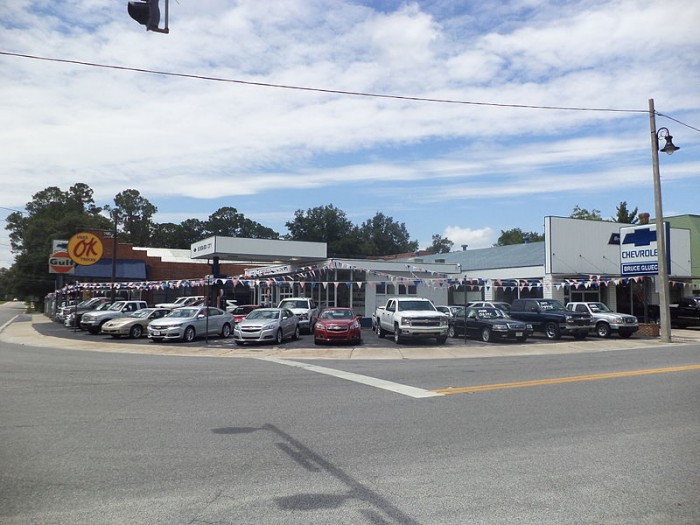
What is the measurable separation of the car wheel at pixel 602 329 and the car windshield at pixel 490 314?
526 cm

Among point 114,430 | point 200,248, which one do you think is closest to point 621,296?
point 200,248

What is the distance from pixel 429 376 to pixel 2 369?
10.3 meters

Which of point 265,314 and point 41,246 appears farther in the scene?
point 41,246

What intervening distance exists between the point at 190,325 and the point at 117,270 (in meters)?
32.6

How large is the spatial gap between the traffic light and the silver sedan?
15.0 meters

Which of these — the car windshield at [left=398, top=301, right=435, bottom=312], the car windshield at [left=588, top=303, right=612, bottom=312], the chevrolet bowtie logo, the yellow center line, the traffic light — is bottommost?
the yellow center line

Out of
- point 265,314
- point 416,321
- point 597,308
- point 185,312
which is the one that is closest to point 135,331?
point 185,312

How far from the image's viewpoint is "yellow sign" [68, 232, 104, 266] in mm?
28531

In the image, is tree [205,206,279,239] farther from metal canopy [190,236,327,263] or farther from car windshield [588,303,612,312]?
car windshield [588,303,612,312]

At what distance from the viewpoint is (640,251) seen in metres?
29.6

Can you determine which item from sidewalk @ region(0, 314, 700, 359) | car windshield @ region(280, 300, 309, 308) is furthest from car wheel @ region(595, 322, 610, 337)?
car windshield @ region(280, 300, 309, 308)

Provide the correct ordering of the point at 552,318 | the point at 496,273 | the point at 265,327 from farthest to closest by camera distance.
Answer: the point at 496,273
the point at 552,318
the point at 265,327

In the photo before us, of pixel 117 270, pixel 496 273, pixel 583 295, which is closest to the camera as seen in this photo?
pixel 583 295

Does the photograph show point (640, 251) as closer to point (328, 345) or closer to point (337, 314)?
point (337, 314)
